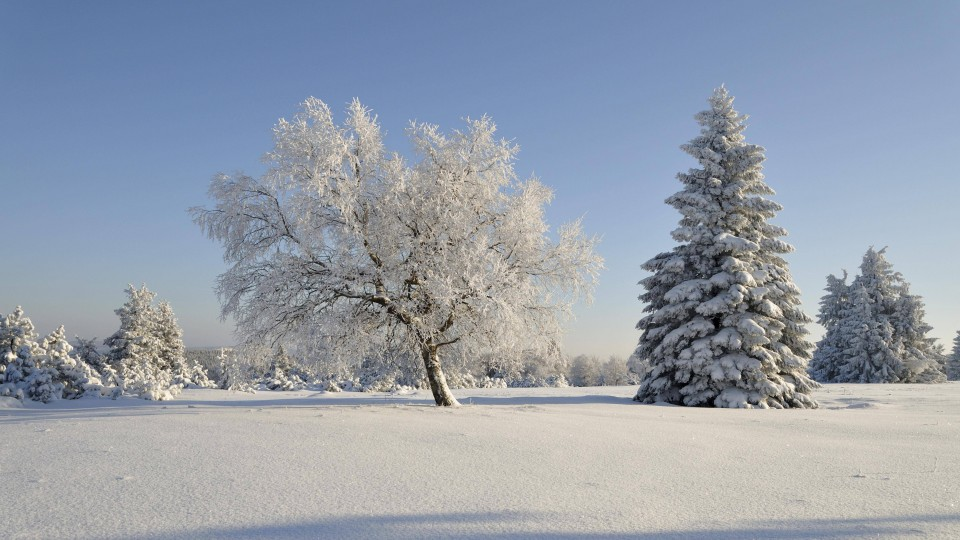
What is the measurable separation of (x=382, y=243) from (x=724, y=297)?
1081 cm

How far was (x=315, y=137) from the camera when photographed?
37.9 feet

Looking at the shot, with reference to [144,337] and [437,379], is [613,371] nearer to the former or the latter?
[144,337]

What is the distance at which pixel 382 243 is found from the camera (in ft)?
38.5

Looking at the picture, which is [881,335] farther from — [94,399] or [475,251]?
[94,399]

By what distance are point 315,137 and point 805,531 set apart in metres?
10.7

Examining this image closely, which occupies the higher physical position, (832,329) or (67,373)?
(832,329)

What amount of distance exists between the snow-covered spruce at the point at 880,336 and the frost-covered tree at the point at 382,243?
29394 mm

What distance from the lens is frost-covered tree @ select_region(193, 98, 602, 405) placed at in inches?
448

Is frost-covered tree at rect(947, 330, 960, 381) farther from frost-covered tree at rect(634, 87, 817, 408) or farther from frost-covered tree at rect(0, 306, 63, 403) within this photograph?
frost-covered tree at rect(0, 306, 63, 403)

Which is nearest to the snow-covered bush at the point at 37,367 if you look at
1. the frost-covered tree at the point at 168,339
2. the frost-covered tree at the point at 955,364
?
the frost-covered tree at the point at 168,339

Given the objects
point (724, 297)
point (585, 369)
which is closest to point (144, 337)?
point (724, 297)

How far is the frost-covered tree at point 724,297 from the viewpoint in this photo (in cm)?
1609

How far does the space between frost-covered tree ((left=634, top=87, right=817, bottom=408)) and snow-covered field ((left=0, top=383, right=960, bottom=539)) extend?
7.13 meters

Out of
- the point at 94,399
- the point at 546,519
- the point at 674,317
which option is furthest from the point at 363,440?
the point at 674,317
